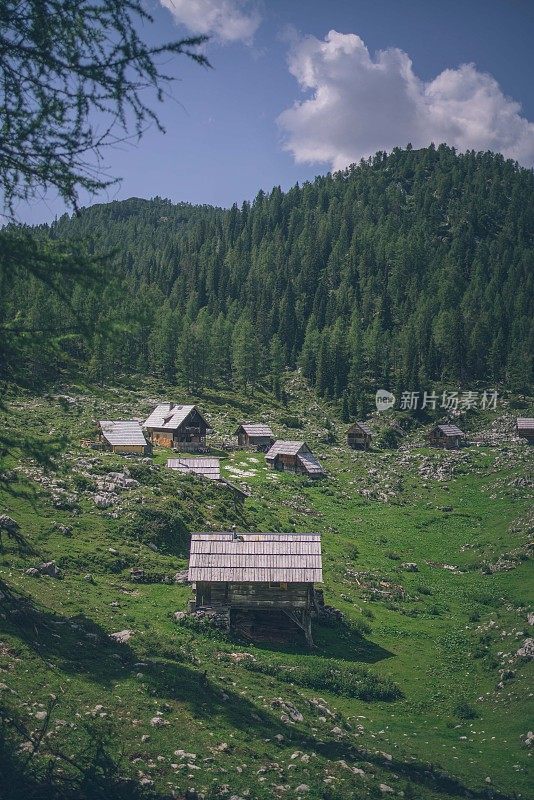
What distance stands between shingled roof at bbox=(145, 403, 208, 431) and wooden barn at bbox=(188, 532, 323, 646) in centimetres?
4940

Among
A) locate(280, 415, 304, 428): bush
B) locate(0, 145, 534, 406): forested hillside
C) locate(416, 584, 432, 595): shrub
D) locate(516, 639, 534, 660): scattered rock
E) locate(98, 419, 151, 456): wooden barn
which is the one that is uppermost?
locate(0, 145, 534, 406): forested hillside

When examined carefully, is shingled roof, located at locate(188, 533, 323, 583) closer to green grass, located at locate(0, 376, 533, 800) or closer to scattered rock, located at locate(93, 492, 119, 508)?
green grass, located at locate(0, 376, 533, 800)

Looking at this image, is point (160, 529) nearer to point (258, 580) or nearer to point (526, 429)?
point (258, 580)

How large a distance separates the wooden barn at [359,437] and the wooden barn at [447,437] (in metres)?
9.35

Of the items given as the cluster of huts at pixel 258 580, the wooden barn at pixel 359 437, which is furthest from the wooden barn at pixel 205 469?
the wooden barn at pixel 359 437

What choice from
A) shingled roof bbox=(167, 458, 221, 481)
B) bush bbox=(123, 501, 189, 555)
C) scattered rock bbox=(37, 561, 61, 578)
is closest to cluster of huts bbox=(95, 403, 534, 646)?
scattered rock bbox=(37, 561, 61, 578)

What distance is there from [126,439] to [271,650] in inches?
1542

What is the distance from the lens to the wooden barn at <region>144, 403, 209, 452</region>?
78.6 m

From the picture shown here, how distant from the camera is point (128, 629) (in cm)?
2372

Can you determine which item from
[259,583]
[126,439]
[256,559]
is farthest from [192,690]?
[126,439]

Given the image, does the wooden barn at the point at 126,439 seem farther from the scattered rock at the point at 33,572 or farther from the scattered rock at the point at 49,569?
the scattered rock at the point at 33,572

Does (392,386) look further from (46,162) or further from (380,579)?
(46,162)

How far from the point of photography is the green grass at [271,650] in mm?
15883

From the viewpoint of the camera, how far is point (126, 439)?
209ft
